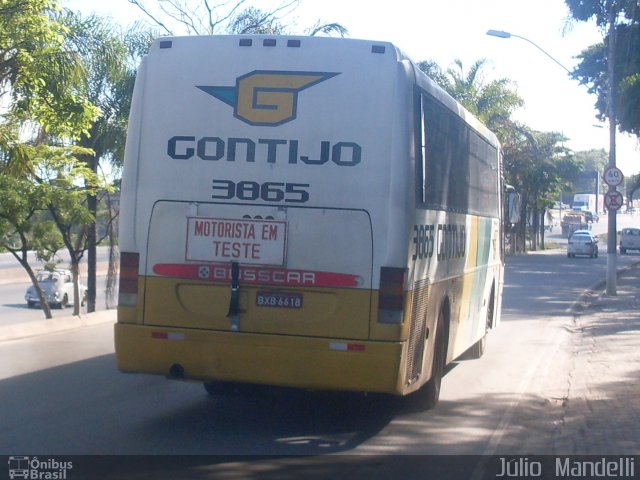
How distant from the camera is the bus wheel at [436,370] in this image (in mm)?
9695

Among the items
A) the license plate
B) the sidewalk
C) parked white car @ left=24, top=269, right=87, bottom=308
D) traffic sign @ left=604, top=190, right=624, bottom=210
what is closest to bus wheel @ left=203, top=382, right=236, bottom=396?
the license plate

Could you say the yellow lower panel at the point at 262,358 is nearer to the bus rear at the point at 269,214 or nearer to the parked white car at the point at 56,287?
the bus rear at the point at 269,214

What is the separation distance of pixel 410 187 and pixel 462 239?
3.14 meters

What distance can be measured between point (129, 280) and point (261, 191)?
4.79 ft

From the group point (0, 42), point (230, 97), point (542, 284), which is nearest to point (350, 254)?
point (230, 97)

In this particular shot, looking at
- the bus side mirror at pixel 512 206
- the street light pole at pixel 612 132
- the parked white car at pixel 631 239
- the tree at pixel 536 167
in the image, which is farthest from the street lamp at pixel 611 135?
the parked white car at pixel 631 239

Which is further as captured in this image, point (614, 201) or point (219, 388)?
point (614, 201)

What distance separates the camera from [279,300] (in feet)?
26.6

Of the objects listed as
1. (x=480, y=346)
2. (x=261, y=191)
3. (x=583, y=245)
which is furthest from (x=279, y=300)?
(x=583, y=245)

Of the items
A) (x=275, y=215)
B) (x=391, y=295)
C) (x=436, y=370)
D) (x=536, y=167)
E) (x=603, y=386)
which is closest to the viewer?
(x=391, y=295)

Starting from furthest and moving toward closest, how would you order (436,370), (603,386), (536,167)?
(536,167) → (603,386) → (436,370)

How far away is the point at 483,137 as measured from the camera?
41.5 feet

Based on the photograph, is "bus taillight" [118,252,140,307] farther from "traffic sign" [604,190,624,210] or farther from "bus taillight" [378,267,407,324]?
"traffic sign" [604,190,624,210]

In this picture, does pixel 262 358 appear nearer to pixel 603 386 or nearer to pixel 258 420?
pixel 258 420
